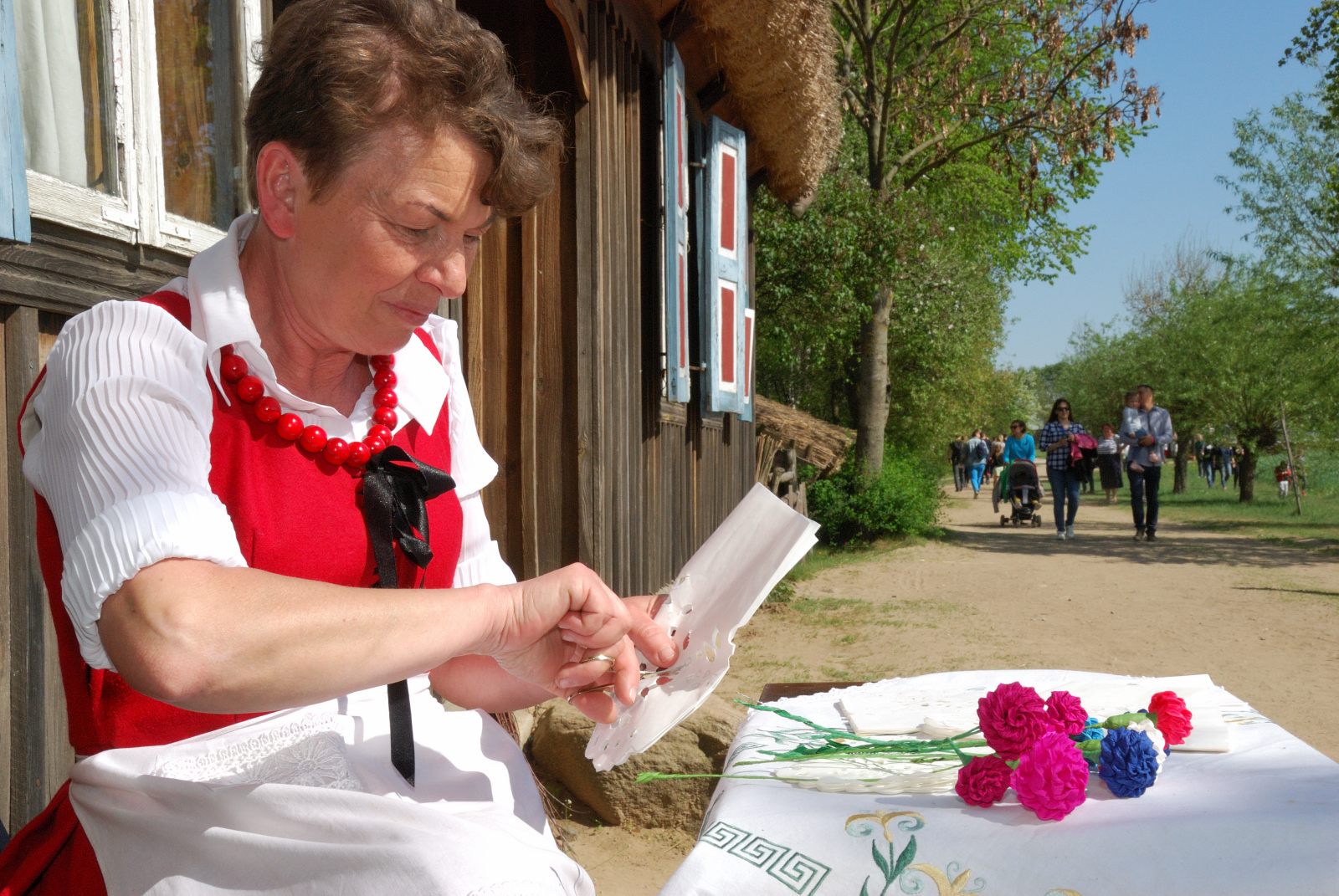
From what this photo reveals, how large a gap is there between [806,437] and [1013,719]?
10628 millimetres

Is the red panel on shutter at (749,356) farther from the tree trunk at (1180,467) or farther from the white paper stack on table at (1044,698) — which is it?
the tree trunk at (1180,467)

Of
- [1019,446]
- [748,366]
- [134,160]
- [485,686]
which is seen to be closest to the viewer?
[485,686]

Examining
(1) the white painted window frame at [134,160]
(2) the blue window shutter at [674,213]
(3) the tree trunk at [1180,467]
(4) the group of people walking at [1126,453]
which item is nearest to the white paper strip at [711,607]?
(1) the white painted window frame at [134,160]

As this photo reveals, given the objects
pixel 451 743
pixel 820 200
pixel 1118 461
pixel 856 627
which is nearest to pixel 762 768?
pixel 451 743

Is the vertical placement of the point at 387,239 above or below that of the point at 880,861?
above

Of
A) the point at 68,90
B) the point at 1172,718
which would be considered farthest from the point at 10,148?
the point at 1172,718

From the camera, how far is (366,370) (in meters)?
1.42

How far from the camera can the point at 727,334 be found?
5.88 m

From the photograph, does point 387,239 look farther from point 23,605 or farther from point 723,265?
point 723,265

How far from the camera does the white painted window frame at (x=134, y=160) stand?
1823mm

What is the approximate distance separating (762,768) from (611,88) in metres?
3.53

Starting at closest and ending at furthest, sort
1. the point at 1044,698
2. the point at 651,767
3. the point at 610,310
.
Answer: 1. the point at 1044,698
2. the point at 651,767
3. the point at 610,310

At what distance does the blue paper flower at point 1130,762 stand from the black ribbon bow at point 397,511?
0.96m

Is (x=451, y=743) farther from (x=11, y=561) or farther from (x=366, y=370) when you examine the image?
(x=11, y=561)
